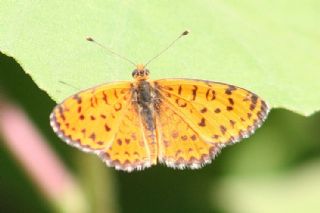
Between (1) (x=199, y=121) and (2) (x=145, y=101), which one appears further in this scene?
(2) (x=145, y=101)

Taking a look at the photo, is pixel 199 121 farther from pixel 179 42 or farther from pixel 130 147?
pixel 179 42

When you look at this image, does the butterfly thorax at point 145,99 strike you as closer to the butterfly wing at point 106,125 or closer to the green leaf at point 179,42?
the butterfly wing at point 106,125

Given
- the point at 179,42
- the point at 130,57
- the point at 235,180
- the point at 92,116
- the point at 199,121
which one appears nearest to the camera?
the point at 130,57

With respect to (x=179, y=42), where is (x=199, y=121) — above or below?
below

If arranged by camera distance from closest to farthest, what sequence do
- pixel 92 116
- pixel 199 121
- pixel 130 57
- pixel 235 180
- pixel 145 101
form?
pixel 130 57, pixel 92 116, pixel 199 121, pixel 145 101, pixel 235 180

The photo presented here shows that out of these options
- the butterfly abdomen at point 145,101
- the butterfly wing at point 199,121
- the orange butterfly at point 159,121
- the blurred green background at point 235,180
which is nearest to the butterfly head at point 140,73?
the orange butterfly at point 159,121

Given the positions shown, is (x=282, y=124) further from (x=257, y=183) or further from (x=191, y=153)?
(x=191, y=153)

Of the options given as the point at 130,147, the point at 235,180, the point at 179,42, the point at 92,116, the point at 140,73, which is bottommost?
the point at 235,180

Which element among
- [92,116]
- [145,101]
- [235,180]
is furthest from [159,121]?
[235,180]
